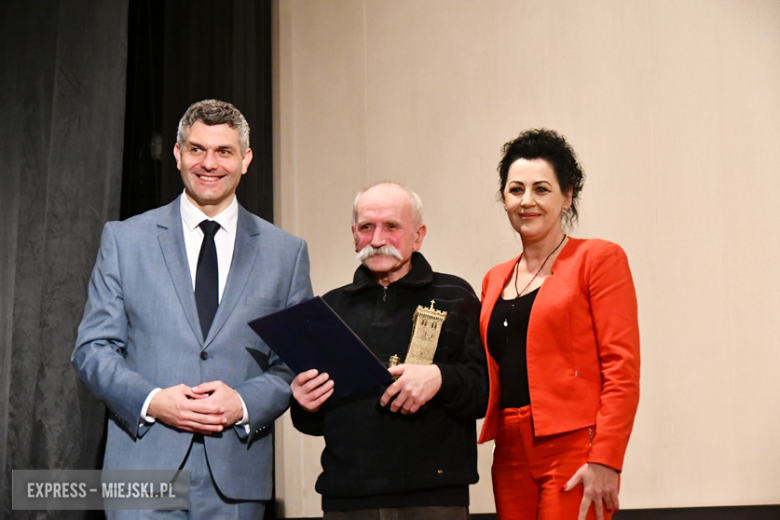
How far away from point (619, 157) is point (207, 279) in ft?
8.57

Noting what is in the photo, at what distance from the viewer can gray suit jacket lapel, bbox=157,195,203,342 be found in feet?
6.45

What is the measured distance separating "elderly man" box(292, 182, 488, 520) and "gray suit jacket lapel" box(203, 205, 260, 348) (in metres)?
0.28

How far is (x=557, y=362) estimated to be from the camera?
6.75 ft

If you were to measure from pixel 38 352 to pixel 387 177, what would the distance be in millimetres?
2140

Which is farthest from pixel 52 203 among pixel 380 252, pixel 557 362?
pixel 557 362

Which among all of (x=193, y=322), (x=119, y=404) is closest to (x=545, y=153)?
(x=193, y=322)

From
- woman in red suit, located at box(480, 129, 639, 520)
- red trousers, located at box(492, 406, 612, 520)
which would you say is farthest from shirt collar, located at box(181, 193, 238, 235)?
red trousers, located at box(492, 406, 612, 520)

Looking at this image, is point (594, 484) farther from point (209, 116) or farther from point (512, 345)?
point (209, 116)

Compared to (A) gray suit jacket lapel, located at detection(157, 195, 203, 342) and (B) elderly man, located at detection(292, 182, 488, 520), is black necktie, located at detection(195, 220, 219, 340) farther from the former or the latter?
(B) elderly man, located at detection(292, 182, 488, 520)

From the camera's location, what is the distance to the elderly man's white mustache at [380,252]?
217cm

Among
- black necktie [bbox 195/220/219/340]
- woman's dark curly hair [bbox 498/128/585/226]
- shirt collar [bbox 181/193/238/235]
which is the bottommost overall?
black necktie [bbox 195/220/219/340]

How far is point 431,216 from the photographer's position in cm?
401

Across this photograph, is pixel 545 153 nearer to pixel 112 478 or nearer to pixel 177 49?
pixel 112 478

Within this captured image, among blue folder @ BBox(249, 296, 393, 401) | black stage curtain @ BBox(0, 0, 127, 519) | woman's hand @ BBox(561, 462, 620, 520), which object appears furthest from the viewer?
black stage curtain @ BBox(0, 0, 127, 519)
